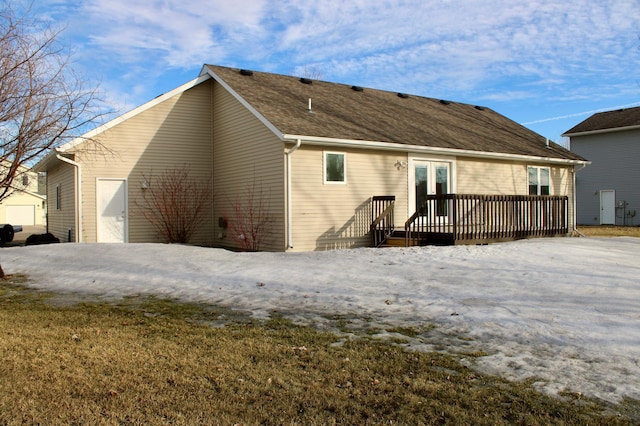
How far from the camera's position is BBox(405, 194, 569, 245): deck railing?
531 inches

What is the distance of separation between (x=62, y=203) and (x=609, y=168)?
27.6 metres

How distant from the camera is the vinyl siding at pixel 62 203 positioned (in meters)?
16.6

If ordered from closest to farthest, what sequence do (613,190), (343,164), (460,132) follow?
(343,164) → (460,132) → (613,190)

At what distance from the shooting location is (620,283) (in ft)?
26.3

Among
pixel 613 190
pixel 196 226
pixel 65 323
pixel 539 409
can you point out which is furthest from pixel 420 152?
pixel 613 190

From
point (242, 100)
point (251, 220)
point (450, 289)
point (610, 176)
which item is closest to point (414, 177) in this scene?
point (251, 220)

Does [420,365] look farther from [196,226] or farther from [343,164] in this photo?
[196,226]

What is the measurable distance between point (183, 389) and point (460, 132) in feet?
52.8

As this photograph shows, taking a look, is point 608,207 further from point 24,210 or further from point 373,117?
point 24,210

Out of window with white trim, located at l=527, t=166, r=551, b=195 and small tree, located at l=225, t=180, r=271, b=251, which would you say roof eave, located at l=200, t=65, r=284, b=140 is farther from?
window with white trim, located at l=527, t=166, r=551, b=195

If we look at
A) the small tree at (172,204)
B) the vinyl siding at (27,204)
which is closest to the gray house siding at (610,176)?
the small tree at (172,204)

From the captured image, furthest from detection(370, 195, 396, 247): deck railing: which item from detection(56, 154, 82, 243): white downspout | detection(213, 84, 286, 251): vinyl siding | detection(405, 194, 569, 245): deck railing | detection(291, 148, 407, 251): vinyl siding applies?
detection(56, 154, 82, 243): white downspout

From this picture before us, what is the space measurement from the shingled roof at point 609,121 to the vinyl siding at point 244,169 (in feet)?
73.4

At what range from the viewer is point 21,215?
44.7 m
